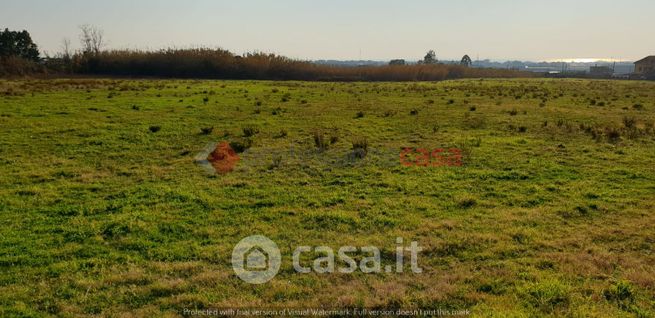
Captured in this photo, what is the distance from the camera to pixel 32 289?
510 centimetres

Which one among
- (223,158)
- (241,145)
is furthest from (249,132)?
(223,158)

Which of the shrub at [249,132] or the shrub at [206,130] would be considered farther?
the shrub at [206,130]

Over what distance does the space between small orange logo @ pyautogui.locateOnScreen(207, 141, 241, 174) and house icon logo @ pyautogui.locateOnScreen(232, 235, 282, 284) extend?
14.9ft

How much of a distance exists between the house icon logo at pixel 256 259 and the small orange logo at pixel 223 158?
4.54 meters

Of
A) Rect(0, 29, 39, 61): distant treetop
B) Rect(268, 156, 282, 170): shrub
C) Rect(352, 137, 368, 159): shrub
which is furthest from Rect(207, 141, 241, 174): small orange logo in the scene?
Rect(0, 29, 39, 61): distant treetop

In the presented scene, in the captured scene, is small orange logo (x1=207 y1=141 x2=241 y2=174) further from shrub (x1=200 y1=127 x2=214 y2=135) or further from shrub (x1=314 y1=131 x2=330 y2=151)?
shrub (x1=314 y1=131 x2=330 y2=151)

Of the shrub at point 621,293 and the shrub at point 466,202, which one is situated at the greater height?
the shrub at point 466,202

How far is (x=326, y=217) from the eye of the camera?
298 inches

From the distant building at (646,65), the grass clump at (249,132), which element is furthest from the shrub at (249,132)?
the distant building at (646,65)

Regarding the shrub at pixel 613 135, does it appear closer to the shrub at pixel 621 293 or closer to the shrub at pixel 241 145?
the shrub at pixel 621 293

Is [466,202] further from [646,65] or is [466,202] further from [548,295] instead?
[646,65]

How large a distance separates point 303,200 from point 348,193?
1053 mm

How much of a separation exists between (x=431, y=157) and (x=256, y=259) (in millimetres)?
7720

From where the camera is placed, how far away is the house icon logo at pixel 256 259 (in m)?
5.51
